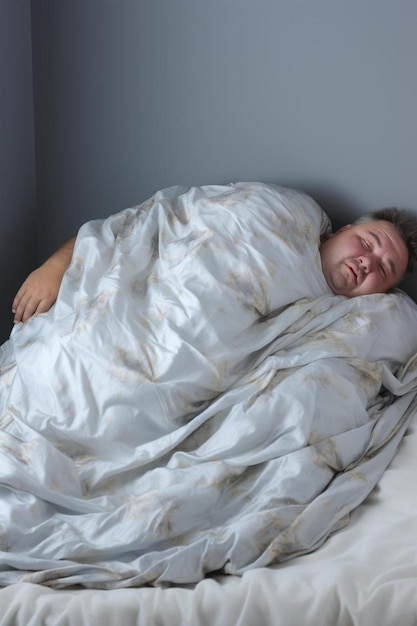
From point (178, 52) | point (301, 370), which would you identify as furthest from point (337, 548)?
point (178, 52)

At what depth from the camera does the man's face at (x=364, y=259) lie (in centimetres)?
189

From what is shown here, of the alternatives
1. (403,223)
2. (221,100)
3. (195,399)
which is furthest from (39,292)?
(403,223)

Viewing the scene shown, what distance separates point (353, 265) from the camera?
1.89 m

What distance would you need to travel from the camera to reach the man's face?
1894 mm

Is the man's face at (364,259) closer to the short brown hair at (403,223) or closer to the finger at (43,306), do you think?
the short brown hair at (403,223)

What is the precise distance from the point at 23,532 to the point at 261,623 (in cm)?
41

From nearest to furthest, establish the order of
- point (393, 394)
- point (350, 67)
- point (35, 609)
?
point (35, 609), point (393, 394), point (350, 67)

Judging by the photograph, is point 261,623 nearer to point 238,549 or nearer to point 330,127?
point 238,549

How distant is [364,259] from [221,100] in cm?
58

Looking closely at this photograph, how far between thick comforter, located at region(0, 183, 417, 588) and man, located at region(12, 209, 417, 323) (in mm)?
51

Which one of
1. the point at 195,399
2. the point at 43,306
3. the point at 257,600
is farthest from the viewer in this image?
the point at 43,306

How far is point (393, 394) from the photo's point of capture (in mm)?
1808

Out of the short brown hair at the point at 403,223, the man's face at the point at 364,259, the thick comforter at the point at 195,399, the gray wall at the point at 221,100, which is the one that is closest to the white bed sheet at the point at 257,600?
the thick comforter at the point at 195,399

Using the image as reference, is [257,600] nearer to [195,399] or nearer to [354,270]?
[195,399]
